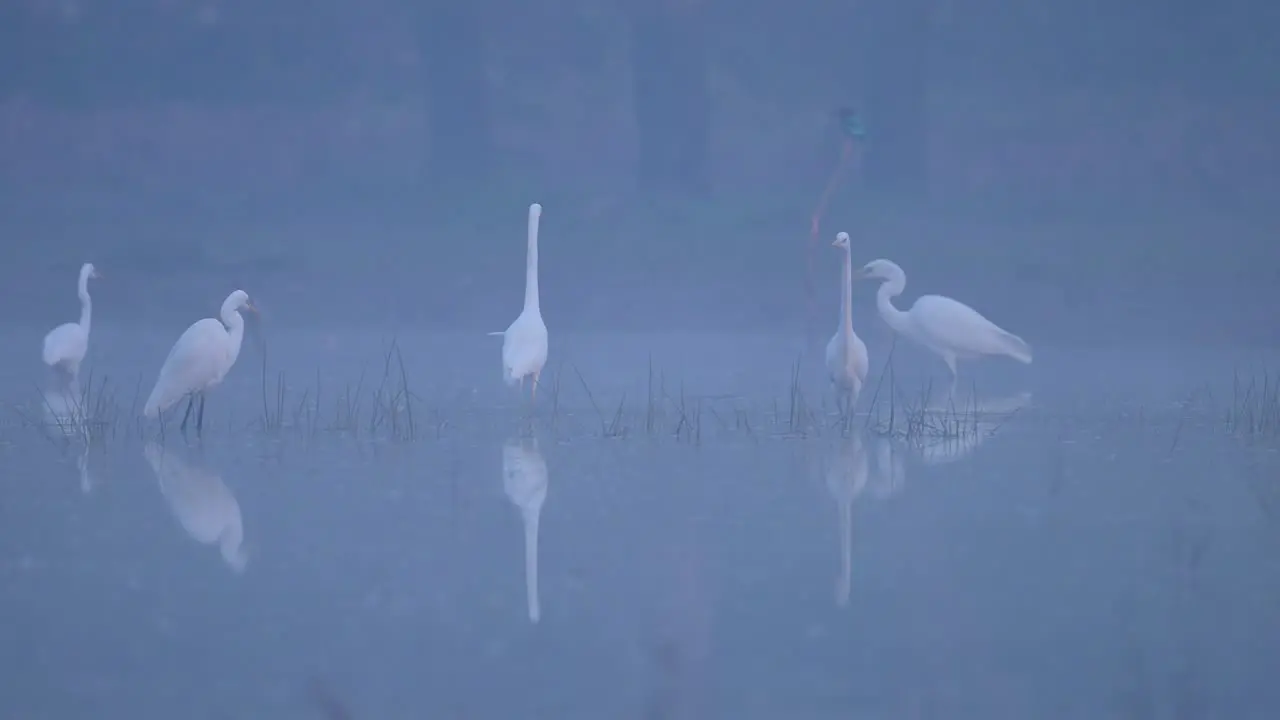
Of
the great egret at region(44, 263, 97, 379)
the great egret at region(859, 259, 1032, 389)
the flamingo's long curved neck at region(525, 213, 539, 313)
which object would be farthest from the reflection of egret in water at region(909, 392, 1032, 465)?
the great egret at region(44, 263, 97, 379)

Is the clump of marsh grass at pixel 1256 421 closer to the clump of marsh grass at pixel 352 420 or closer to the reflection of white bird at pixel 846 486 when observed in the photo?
the reflection of white bird at pixel 846 486

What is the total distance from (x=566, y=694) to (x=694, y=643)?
0.42 m

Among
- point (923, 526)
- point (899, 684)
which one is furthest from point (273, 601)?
point (923, 526)

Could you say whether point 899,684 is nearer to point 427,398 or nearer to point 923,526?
point 923,526

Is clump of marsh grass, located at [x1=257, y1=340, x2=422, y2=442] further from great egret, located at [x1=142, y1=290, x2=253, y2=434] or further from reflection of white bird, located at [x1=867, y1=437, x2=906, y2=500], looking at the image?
reflection of white bird, located at [x1=867, y1=437, x2=906, y2=500]

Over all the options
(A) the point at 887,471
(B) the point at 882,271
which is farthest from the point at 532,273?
(A) the point at 887,471

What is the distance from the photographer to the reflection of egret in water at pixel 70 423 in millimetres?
5479

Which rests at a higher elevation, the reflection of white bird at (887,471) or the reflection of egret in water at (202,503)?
the reflection of white bird at (887,471)

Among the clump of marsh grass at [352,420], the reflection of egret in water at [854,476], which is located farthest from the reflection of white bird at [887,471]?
the clump of marsh grass at [352,420]

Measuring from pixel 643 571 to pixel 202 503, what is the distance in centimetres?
162

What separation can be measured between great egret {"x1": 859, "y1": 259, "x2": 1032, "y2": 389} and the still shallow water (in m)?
2.07

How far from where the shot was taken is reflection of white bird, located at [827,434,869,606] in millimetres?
3838

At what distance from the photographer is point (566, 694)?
2.89 m

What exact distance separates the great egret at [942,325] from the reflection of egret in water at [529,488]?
3.29 meters
